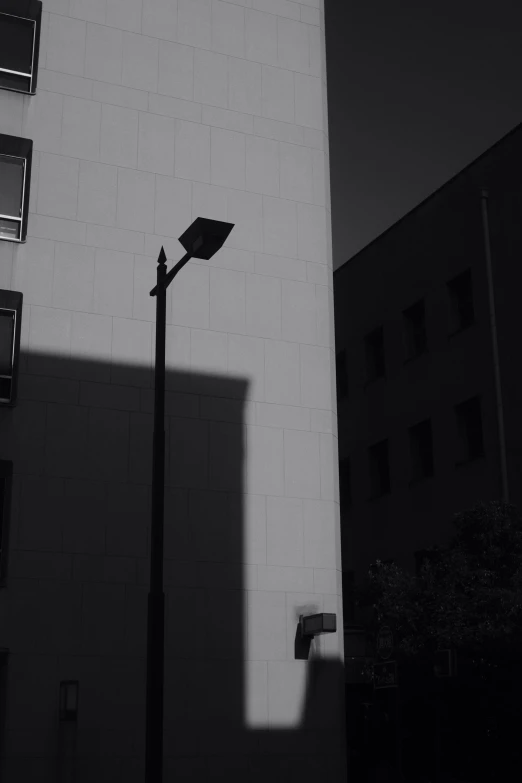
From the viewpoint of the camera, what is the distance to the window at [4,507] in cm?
1769

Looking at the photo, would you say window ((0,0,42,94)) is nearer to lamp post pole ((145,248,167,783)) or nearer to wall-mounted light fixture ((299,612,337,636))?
lamp post pole ((145,248,167,783))

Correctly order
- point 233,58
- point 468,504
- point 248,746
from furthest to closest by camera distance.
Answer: point 468,504, point 233,58, point 248,746

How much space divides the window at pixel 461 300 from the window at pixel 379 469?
17.5 feet

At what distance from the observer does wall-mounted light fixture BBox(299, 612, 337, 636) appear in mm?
18391

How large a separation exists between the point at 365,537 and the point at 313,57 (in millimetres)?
17909

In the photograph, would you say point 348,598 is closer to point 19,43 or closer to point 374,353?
point 374,353

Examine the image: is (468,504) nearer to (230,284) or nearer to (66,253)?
(230,284)

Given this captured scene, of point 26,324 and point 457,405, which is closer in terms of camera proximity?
point 26,324

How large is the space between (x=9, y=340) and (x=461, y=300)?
17.9 meters

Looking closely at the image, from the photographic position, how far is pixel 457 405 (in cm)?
3231

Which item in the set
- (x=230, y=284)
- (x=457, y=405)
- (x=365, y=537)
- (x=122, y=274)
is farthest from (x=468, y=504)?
(x=122, y=274)

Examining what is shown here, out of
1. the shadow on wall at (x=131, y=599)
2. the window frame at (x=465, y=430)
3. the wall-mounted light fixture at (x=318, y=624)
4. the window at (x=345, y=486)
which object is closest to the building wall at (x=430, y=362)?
the window frame at (x=465, y=430)

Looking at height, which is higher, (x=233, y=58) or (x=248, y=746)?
(x=233, y=58)

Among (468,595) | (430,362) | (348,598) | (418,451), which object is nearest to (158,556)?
(468,595)
